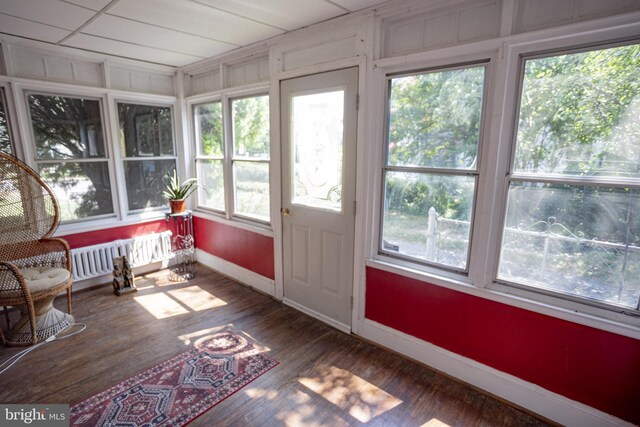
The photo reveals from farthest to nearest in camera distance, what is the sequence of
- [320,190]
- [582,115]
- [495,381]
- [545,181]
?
1. [320,190]
2. [495,381]
3. [545,181]
4. [582,115]

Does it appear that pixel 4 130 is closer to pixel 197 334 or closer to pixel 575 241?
pixel 197 334

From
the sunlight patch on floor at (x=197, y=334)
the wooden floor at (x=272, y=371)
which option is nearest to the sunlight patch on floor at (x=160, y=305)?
the wooden floor at (x=272, y=371)

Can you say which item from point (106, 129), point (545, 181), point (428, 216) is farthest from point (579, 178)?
point (106, 129)

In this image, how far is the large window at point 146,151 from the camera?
3.80 metres

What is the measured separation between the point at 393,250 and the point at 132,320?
2484 millimetres

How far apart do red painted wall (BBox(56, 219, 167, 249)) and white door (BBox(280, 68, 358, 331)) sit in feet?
6.58

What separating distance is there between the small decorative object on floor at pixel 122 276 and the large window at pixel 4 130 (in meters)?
1.45

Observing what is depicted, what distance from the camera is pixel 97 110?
11.7 feet

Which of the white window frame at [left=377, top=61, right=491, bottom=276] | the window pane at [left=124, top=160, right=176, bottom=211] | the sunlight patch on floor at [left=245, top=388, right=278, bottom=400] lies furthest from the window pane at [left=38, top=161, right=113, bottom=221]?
the white window frame at [left=377, top=61, right=491, bottom=276]

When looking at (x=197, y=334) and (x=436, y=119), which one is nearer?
(x=436, y=119)

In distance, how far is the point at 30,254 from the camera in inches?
114

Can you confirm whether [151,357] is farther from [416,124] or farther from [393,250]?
[416,124]

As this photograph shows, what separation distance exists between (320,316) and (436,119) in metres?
1.97

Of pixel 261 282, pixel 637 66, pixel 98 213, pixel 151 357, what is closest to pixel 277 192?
pixel 261 282
